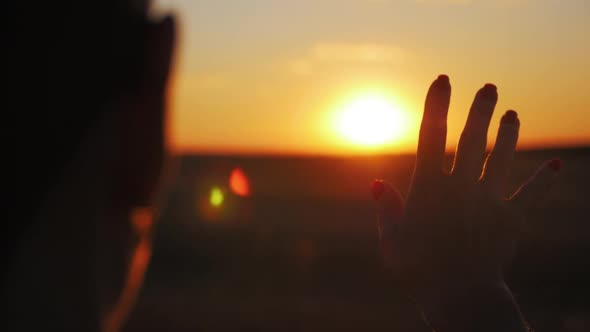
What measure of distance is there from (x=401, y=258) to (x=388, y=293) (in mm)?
10795

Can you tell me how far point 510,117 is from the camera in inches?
74.2

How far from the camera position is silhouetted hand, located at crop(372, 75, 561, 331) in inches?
66.5

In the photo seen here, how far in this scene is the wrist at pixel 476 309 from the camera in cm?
163

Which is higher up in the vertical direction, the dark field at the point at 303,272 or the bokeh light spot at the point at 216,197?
the dark field at the point at 303,272

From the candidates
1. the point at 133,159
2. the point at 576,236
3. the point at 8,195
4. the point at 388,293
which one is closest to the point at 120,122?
the point at 133,159

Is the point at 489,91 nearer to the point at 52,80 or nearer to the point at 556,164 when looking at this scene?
the point at 556,164

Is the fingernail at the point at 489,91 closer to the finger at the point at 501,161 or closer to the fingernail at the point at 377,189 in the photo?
the finger at the point at 501,161

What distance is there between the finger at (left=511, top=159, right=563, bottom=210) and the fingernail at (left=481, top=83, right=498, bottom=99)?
0.77 ft

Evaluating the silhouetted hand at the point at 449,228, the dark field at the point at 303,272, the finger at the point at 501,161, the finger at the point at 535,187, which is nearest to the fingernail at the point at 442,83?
the silhouetted hand at the point at 449,228

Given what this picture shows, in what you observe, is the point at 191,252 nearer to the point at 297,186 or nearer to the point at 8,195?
the point at 8,195

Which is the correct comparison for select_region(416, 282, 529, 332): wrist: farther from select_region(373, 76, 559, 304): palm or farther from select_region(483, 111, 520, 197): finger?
select_region(483, 111, 520, 197): finger

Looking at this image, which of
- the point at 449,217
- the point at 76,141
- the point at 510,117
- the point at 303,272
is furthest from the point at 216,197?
the point at 76,141

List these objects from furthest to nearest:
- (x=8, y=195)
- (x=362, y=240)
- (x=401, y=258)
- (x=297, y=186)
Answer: (x=297, y=186)
(x=362, y=240)
(x=401, y=258)
(x=8, y=195)

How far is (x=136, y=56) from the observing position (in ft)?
2.91
